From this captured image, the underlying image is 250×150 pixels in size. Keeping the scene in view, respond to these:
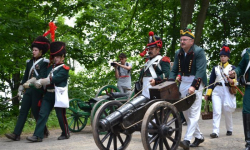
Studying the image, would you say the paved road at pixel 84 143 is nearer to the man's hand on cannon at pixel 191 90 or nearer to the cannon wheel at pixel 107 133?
the cannon wheel at pixel 107 133

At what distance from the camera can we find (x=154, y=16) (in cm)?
1711

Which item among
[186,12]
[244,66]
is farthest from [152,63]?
[186,12]

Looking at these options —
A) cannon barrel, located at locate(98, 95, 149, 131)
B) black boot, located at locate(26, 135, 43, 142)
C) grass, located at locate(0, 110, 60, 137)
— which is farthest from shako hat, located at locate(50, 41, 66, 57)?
cannon barrel, located at locate(98, 95, 149, 131)

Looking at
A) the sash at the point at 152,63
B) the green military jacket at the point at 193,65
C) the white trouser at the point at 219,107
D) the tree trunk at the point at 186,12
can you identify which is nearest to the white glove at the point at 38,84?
the sash at the point at 152,63

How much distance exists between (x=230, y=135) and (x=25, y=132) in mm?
4389

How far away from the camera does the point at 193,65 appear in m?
6.77

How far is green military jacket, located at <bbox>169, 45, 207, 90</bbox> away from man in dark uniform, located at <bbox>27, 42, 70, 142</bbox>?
2337mm

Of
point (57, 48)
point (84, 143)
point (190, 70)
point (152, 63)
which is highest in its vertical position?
point (57, 48)

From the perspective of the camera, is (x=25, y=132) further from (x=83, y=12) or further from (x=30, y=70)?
(x=83, y=12)

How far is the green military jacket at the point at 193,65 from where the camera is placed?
6.60 meters

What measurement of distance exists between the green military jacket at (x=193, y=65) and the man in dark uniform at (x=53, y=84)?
2.34 meters

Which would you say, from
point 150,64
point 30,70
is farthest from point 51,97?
point 150,64

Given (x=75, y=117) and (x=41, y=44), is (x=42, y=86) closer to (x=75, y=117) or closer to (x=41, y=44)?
(x=41, y=44)

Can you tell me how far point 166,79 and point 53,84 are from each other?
2298 mm
